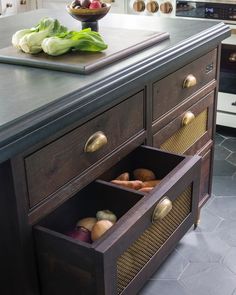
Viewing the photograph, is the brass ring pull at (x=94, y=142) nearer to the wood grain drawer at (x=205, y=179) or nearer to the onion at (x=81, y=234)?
the onion at (x=81, y=234)

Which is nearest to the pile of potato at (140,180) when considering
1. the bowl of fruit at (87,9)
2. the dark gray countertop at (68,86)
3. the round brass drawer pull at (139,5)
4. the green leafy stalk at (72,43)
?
the dark gray countertop at (68,86)

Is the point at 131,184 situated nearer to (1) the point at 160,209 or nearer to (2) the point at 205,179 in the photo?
(1) the point at 160,209

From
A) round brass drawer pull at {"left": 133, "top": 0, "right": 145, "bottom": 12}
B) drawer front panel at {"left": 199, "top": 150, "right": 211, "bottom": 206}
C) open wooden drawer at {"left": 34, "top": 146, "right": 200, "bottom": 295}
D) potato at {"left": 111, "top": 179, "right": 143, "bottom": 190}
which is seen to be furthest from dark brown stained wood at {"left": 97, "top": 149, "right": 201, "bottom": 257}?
round brass drawer pull at {"left": 133, "top": 0, "right": 145, "bottom": 12}

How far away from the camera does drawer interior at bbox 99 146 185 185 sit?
1266 millimetres

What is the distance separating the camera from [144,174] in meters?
1.30

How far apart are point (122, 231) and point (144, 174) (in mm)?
375

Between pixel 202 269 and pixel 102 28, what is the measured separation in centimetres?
83

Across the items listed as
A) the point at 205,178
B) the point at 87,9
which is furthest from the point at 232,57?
the point at 87,9

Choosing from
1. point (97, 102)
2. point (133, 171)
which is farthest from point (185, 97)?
point (97, 102)

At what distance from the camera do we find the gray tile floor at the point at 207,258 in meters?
1.51

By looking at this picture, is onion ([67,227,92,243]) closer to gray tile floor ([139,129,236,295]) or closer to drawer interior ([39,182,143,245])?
drawer interior ([39,182,143,245])

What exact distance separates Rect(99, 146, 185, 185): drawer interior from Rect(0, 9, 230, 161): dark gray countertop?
20 centimetres

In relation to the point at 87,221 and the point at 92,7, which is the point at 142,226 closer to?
the point at 87,221

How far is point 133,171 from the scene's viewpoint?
4.41 feet
